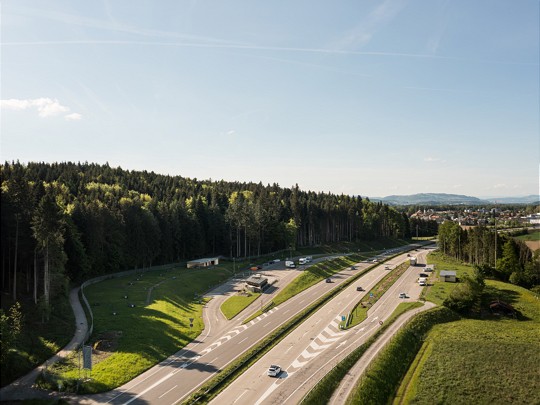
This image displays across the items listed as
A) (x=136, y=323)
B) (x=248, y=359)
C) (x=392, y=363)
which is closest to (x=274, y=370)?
(x=248, y=359)

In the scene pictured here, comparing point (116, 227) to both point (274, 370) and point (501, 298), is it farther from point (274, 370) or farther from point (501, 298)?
point (501, 298)

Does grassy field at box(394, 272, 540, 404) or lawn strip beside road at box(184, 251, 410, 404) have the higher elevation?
lawn strip beside road at box(184, 251, 410, 404)

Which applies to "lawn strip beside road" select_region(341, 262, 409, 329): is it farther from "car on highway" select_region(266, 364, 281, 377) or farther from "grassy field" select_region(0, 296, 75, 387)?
"grassy field" select_region(0, 296, 75, 387)

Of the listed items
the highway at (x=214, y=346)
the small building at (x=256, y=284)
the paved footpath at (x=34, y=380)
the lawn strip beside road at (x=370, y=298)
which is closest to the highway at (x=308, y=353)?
the highway at (x=214, y=346)

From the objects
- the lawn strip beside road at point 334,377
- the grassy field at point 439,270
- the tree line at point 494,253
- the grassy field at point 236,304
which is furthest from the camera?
the tree line at point 494,253

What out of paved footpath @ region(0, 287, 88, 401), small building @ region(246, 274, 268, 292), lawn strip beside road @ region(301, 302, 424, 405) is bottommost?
lawn strip beside road @ region(301, 302, 424, 405)

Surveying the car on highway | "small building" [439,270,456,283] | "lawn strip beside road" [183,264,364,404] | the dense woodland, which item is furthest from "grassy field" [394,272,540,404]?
the dense woodland

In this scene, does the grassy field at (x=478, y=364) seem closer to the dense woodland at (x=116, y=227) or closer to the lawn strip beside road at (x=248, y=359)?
the lawn strip beside road at (x=248, y=359)
